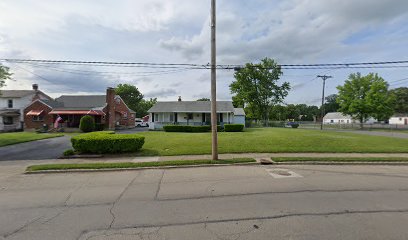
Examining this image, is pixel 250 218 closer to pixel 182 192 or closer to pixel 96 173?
pixel 182 192

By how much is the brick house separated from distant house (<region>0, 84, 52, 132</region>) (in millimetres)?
2173

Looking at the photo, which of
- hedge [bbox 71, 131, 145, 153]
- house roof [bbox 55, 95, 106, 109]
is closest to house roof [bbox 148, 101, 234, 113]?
house roof [bbox 55, 95, 106, 109]

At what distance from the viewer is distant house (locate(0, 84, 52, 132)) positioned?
35.2m

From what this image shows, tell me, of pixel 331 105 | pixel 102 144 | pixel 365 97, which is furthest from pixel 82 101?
pixel 331 105

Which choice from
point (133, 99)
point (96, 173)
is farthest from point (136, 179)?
point (133, 99)

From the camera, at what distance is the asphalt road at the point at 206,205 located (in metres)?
4.10

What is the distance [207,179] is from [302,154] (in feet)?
22.9

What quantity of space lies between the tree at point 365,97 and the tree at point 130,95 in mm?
56862

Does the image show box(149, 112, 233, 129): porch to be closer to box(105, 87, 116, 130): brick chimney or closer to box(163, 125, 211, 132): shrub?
box(163, 125, 211, 132): shrub

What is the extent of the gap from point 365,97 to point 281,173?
5072cm

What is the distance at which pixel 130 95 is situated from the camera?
78312 mm

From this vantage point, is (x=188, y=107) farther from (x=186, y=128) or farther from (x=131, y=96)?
(x=131, y=96)

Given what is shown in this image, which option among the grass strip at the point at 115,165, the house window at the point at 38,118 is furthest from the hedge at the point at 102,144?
the house window at the point at 38,118

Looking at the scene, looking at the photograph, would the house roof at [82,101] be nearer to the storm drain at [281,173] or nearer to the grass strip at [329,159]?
the grass strip at [329,159]
